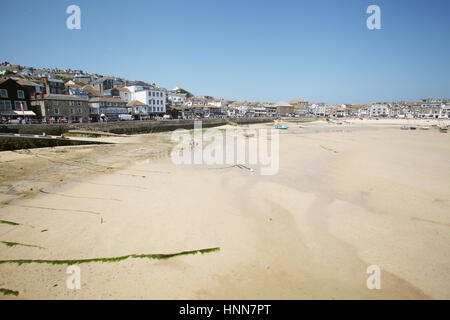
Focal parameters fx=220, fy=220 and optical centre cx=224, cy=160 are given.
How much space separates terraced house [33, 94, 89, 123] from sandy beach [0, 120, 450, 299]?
25.2 m

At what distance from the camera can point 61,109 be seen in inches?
1404

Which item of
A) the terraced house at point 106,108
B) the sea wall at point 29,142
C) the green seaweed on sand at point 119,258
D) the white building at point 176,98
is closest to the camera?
the green seaweed on sand at point 119,258

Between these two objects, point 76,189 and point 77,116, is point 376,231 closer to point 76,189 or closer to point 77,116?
point 76,189

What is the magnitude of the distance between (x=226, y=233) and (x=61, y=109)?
3993 cm

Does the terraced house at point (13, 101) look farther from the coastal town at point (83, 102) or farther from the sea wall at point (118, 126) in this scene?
the sea wall at point (118, 126)

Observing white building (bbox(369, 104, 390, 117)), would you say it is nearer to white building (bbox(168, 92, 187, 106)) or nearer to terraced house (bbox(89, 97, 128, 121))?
white building (bbox(168, 92, 187, 106))

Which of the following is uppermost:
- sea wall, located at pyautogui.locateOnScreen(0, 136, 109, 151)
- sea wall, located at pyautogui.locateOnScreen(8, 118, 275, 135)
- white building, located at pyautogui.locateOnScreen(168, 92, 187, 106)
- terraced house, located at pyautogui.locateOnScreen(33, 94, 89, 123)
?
white building, located at pyautogui.locateOnScreen(168, 92, 187, 106)

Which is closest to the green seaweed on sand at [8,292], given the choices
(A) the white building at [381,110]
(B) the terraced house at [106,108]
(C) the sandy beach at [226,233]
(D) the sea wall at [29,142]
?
(C) the sandy beach at [226,233]

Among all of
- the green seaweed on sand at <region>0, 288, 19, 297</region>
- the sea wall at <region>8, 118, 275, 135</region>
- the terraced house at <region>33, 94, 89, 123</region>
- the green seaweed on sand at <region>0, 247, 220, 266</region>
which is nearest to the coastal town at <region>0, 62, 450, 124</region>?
the terraced house at <region>33, 94, 89, 123</region>

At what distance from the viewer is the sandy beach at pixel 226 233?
5.59 meters

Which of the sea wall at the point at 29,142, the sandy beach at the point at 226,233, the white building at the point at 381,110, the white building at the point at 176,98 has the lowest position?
the sandy beach at the point at 226,233

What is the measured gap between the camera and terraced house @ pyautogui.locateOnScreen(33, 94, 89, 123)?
34.0 metres

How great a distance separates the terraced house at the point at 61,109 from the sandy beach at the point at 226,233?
2521cm
